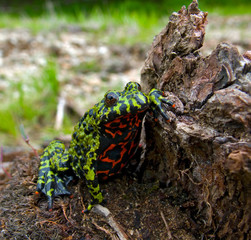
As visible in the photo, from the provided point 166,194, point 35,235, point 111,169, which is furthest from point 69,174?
point 166,194

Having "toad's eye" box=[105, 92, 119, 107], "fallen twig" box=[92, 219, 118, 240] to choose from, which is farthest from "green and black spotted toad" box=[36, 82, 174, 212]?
"fallen twig" box=[92, 219, 118, 240]

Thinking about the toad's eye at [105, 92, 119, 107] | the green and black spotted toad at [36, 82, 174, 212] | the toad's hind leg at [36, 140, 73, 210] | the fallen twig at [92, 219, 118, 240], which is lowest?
the fallen twig at [92, 219, 118, 240]

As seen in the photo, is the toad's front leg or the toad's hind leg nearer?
the toad's front leg

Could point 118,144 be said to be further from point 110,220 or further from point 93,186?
point 110,220

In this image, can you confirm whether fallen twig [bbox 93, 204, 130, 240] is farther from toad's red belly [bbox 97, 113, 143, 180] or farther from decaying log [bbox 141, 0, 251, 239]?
decaying log [bbox 141, 0, 251, 239]

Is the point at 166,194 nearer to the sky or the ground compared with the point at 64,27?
nearer to the ground

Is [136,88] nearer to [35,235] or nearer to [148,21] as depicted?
[35,235]
